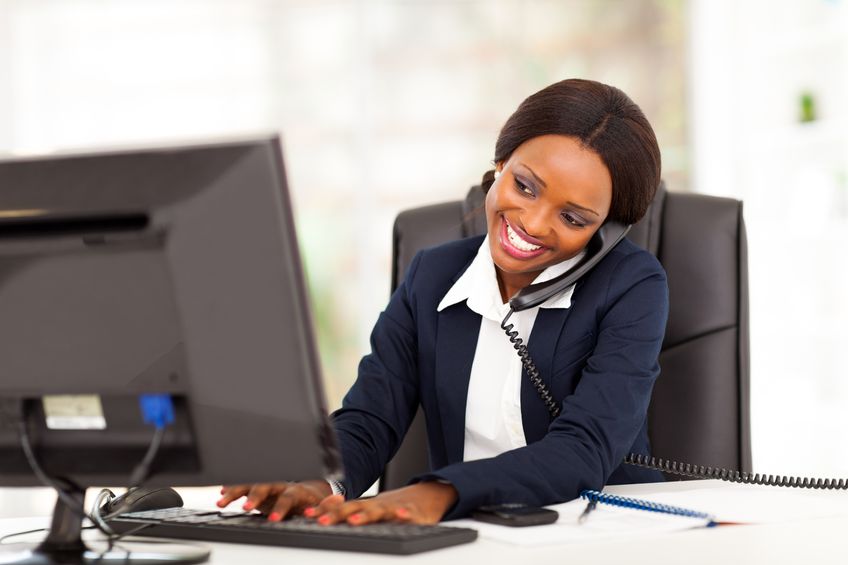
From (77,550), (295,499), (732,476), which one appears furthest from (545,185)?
(77,550)

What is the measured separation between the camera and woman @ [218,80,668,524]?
1644 millimetres

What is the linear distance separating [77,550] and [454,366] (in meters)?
0.78

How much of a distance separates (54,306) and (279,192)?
0.92 ft

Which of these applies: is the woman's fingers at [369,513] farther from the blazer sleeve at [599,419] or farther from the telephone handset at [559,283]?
the telephone handset at [559,283]

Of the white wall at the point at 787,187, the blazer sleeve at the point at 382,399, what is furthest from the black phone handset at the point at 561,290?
the white wall at the point at 787,187

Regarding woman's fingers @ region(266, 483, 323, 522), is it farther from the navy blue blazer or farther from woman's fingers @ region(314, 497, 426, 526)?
the navy blue blazer

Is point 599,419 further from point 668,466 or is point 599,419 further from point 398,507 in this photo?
point 398,507

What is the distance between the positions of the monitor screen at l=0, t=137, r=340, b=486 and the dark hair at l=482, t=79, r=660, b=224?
743mm

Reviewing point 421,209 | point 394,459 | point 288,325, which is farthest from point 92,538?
point 421,209

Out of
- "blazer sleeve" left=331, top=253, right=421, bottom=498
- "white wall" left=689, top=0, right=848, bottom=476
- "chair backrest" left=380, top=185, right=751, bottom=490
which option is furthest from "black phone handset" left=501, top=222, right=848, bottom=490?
"white wall" left=689, top=0, right=848, bottom=476

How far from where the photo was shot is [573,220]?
169 cm

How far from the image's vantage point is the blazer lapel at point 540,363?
1.74m

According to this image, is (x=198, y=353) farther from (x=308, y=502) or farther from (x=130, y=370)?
(x=308, y=502)

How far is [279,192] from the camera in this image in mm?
1062
